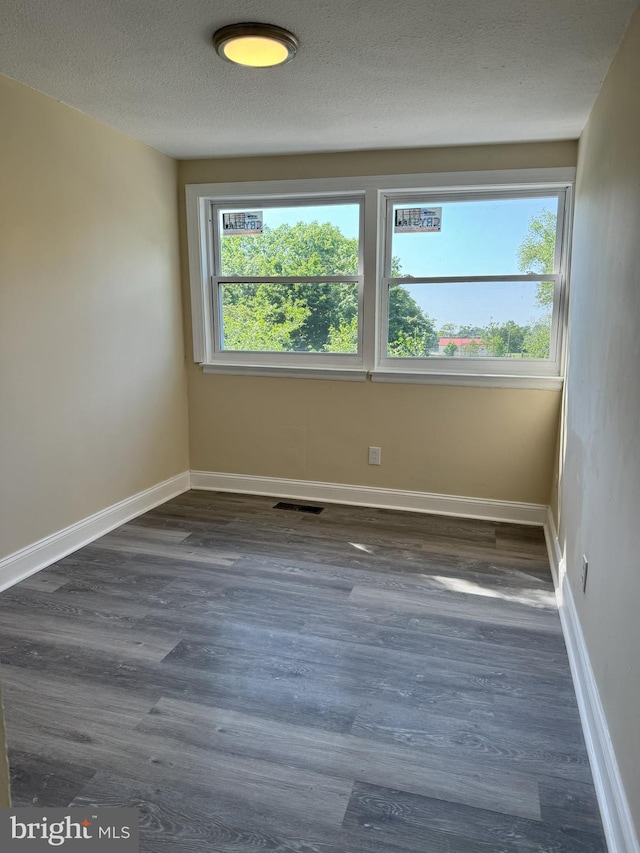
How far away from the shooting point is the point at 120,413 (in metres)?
3.50

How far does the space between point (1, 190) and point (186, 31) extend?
1.15 meters

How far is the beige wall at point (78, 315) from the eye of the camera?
2.69 metres

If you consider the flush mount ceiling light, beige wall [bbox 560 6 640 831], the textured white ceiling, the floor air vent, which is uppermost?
the textured white ceiling

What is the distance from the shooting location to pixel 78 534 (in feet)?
10.5

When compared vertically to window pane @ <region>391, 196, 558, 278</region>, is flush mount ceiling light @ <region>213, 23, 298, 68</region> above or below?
above

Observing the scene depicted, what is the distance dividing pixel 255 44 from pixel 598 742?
264cm

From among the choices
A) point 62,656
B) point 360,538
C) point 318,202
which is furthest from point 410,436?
point 62,656

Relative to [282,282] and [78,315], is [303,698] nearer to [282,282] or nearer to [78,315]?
[78,315]

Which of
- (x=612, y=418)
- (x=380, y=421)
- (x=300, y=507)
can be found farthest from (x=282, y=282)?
(x=612, y=418)

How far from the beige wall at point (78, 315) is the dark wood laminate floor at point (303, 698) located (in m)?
0.50

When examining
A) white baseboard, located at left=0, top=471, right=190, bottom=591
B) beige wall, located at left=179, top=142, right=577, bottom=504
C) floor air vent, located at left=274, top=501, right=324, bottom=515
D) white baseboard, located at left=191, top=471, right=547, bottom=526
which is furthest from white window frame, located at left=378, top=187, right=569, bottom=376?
white baseboard, located at left=0, top=471, right=190, bottom=591

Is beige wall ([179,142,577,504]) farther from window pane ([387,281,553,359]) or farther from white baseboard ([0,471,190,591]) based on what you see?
white baseboard ([0,471,190,591])

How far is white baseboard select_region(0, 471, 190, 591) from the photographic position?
2.78m

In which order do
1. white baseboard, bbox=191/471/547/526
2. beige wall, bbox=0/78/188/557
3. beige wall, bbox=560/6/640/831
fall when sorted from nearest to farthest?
beige wall, bbox=560/6/640/831, beige wall, bbox=0/78/188/557, white baseboard, bbox=191/471/547/526
